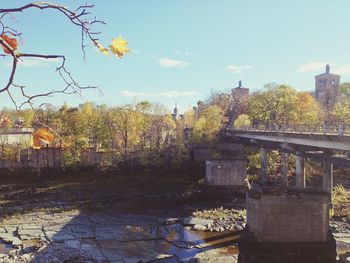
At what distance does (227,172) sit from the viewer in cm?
4450

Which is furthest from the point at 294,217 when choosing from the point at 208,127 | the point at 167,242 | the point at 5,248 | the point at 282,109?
the point at 208,127

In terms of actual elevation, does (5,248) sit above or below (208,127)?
below

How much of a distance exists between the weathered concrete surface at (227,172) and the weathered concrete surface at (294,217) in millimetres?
24637

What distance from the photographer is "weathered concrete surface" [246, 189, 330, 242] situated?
19.3 metres

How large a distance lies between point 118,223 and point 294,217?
15.4m

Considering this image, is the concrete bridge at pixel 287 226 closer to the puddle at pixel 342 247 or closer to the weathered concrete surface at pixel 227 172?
the puddle at pixel 342 247

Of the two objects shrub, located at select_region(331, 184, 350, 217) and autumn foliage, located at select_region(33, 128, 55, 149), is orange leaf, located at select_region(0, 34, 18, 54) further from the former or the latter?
shrub, located at select_region(331, 184, 350, 217)

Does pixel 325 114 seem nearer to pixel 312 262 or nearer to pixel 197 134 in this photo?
pixel 197 134

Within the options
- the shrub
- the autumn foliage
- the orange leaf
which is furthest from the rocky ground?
the orange leaf

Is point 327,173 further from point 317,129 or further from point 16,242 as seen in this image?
point 16,242

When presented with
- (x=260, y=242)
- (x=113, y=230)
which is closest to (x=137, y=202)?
(x=113, y=230)

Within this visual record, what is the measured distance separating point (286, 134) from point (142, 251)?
20228 mm

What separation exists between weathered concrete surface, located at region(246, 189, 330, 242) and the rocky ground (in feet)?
9.44

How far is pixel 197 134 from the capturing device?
61.8 meters
